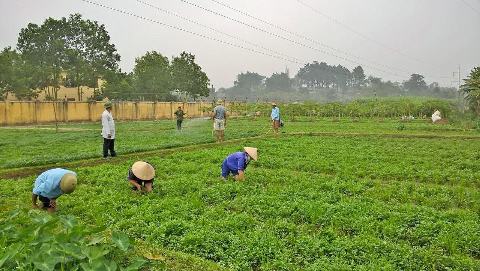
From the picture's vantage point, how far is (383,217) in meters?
9.37

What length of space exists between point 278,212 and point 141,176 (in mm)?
4025

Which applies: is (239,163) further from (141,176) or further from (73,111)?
(73,111)

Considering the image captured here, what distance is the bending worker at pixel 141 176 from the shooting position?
11.3 meters

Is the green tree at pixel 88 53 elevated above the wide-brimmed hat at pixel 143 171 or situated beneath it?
elevated above

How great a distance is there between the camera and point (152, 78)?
270 ft

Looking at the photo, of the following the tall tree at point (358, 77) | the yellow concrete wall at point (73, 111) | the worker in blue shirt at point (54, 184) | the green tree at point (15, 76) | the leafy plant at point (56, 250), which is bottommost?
the leafy plant at point (56, 250)

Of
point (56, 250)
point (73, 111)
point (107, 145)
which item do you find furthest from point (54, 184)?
point (73, 111)

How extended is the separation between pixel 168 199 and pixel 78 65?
204 ft

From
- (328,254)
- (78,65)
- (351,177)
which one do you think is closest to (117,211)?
(328,254)

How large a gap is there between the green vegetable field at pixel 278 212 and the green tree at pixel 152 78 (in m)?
64.9

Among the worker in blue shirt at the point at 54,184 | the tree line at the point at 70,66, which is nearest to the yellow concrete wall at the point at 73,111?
the tree line at the point at 70,66

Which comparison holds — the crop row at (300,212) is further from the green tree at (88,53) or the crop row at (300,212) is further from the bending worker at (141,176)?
the green tree at (88,53)

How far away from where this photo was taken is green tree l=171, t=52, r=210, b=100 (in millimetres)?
88938

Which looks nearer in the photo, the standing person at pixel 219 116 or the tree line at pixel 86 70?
the standing person at pixel 219 116
